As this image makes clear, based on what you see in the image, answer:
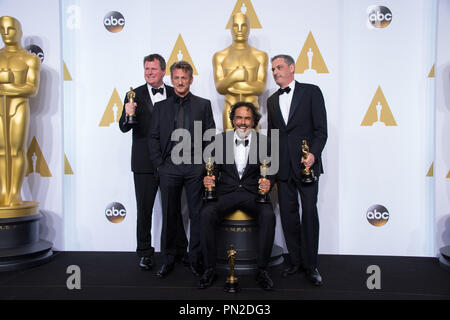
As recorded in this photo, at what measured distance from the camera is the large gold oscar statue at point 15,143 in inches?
159

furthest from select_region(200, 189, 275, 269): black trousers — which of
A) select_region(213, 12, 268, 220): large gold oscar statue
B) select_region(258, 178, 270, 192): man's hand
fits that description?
select_region(213, 12, 268, 220): large gold oscar statue

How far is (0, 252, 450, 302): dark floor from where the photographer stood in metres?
3.09

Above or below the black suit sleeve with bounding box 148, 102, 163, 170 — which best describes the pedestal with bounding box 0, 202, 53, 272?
below

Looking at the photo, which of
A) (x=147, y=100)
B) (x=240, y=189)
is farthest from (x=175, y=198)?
(x=147, y=100)

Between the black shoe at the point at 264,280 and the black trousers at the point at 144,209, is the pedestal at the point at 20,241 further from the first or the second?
the black shoe at the point at 264,280

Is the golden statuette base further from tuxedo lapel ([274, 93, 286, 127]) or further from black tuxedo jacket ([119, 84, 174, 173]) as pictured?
tuxedo lapel ([274, 93, 286, 127])

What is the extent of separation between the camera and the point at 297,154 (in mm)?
3486

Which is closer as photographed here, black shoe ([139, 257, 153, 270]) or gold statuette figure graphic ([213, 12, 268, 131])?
black shoe ([139, 257, 153, 270])

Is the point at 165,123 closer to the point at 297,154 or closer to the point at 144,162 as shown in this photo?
the point at 144,162

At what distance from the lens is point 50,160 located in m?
4.69

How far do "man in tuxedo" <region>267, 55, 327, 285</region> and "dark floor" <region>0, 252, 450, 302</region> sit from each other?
279mm

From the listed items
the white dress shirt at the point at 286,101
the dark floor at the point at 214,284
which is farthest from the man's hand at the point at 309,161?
the dark floor at the point at 214,284

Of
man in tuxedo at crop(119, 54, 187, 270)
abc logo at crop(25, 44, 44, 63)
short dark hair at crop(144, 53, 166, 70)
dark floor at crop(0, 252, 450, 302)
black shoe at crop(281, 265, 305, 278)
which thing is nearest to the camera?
dark floor at crop(0, 252, 450, 302)
